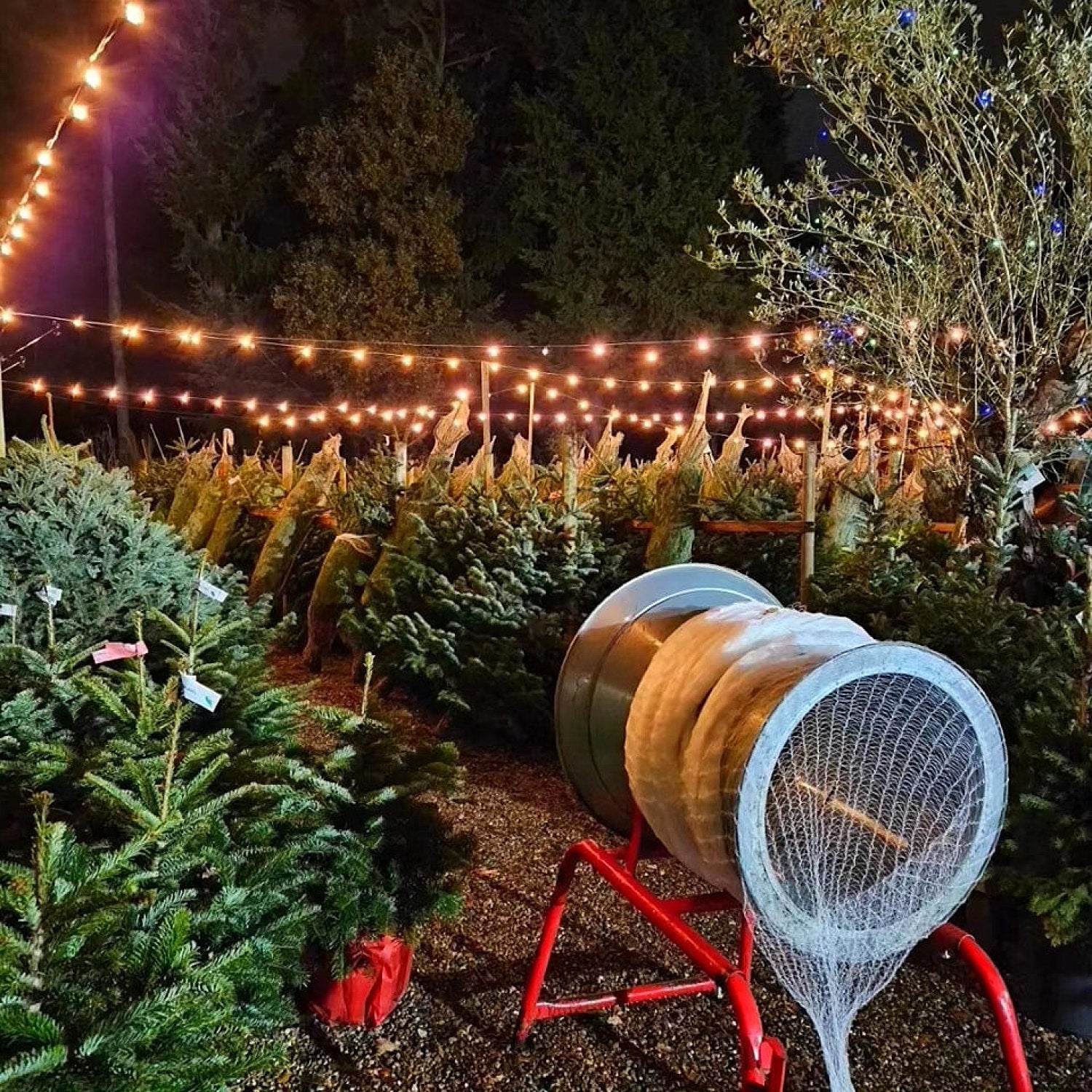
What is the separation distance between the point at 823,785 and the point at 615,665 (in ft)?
2.34

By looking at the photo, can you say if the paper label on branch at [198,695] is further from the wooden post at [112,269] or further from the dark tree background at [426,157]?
the wooden post at [112,269]

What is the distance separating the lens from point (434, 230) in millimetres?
17438

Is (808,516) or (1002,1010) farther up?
(808,516)

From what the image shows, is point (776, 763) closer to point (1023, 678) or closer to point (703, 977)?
point (703, 977)

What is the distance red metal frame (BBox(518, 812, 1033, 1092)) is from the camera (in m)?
2.07

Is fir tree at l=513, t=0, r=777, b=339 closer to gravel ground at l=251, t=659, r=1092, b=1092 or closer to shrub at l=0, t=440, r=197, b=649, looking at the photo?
shrub at l=0, t=440, r=197, b=649

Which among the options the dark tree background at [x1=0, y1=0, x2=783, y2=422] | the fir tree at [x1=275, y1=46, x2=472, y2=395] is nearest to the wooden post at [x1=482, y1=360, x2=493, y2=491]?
the dark tree background at [x1=0, y1=0, x2=783, y2=422]

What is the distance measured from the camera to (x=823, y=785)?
2.43m

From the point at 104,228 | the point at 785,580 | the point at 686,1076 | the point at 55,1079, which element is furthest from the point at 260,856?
the point at 104,228

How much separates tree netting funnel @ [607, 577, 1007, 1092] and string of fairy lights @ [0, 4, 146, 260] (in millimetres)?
4604

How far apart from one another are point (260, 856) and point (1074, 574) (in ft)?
12.8

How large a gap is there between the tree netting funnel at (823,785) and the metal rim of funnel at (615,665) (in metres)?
0.29

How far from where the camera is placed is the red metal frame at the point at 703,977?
207 cm

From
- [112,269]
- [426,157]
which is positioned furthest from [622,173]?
[112,269]
